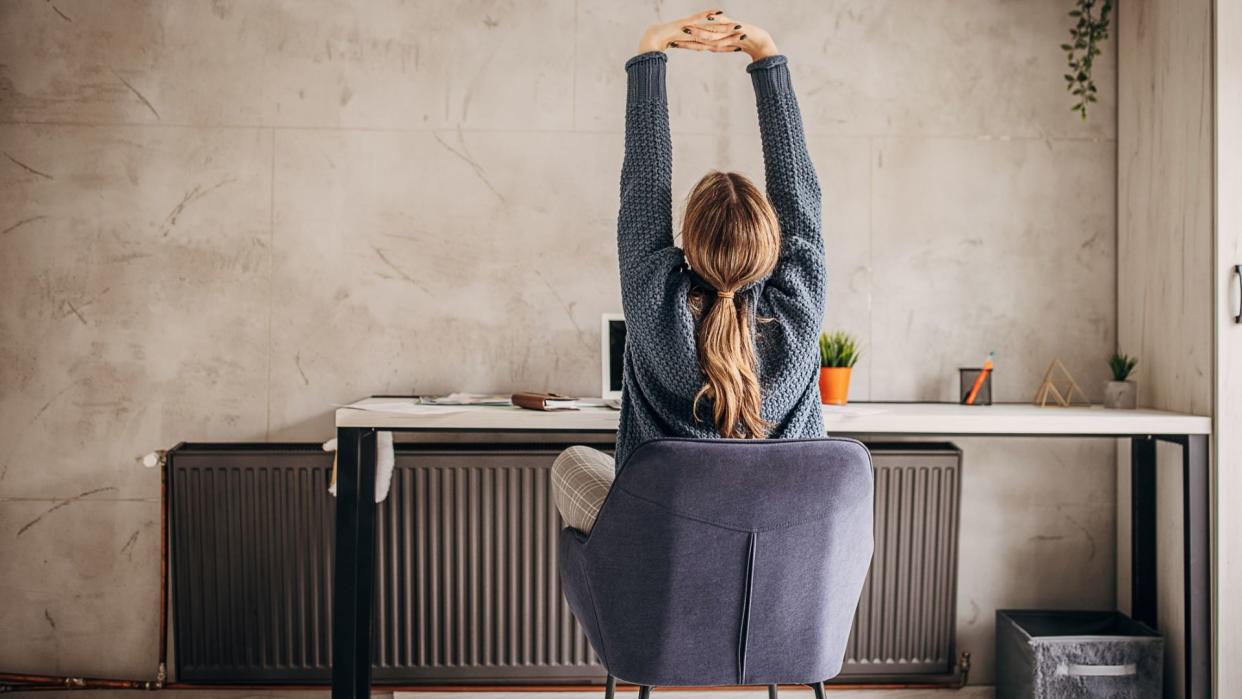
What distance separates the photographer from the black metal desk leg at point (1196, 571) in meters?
1.80

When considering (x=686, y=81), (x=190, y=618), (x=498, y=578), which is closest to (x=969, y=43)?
(x=686, y=81)

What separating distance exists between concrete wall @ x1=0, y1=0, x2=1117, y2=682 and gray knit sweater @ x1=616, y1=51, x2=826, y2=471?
88 centimetres

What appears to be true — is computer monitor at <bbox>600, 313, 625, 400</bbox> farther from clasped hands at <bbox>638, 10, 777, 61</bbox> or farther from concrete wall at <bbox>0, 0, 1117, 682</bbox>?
clasped hands at <bbox>638, 10, 777, 61</bbox>

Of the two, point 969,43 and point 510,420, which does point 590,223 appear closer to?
point 510,420

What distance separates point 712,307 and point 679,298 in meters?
0.05

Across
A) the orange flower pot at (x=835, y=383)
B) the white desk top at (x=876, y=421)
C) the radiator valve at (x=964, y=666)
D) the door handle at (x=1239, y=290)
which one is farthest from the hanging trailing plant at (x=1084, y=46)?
the radiator valve at (x=964, y=666)

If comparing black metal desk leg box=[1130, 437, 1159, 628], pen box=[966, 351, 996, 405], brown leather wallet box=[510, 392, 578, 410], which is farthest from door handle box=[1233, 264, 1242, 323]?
brown leather wallet box=[510, 392, 578, 410]

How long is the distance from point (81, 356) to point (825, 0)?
2.27 metres

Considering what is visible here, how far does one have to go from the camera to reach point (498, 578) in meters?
2.12

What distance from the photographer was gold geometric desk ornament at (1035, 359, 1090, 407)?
2225mm

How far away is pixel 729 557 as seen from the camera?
1062 millimetres

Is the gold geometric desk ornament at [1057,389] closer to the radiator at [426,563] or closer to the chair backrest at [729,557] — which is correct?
the radiator at [426,563]

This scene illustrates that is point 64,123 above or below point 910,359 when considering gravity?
above

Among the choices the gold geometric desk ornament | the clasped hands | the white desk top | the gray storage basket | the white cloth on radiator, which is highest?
the clasped hands
